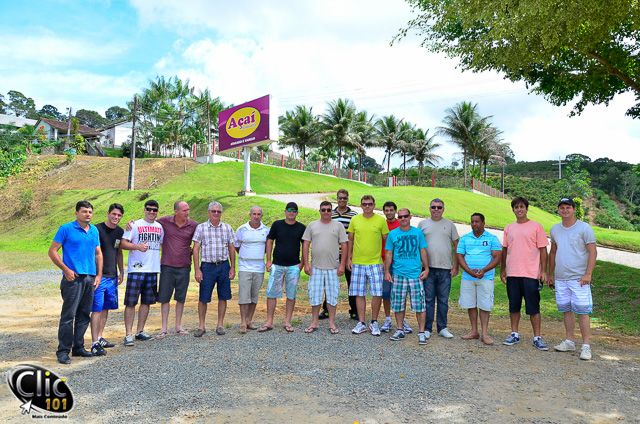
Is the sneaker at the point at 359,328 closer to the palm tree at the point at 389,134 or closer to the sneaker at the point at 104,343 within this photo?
the sneaker at the point at 104,343

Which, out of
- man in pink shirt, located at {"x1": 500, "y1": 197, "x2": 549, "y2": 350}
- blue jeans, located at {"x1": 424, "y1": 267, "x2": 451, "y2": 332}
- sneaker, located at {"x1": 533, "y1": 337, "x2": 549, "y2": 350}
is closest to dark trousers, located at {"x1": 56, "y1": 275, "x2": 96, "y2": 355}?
blue jeans, located at {"x1": 424, "y1": 267, "x2": 451, "y2": 332}

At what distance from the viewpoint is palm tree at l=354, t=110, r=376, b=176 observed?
53.9 m

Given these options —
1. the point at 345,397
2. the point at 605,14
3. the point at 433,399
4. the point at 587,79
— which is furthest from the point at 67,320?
the point at 587,79

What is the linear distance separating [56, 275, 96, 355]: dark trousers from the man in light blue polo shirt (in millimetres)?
4815

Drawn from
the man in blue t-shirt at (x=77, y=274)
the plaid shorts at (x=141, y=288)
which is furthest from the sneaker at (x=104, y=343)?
the plaid shorts at (x=141, y=288)

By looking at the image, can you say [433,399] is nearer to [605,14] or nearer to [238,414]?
[238,414]

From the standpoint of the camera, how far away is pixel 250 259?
A: 693 cm

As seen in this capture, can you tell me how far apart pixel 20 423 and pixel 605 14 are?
9.48m

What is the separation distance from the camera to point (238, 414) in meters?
3.98

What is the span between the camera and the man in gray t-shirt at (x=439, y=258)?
6574 millimetres

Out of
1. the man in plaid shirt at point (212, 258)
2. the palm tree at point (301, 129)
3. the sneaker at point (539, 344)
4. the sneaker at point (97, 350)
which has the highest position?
the palm tree at point (301, 129)

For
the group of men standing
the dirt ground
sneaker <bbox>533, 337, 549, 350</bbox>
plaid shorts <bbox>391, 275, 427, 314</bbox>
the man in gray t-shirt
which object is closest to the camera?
the dirt ground

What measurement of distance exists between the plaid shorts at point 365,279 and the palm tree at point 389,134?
49874 millimetres

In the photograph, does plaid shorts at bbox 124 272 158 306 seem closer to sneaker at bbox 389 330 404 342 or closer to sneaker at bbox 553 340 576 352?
sneaker at bbox 389 330 404 342
